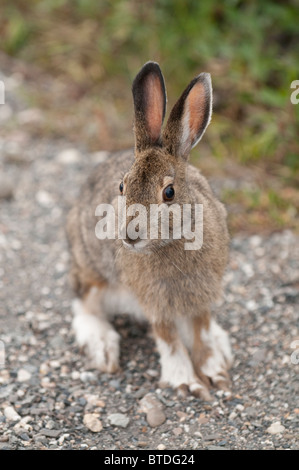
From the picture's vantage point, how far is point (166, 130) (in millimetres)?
4266

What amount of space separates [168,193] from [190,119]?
49 centimetres

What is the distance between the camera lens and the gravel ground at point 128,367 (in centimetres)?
446

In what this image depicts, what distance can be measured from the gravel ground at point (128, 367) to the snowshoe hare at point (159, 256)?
17 centimetres

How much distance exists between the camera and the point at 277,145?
7383 mm

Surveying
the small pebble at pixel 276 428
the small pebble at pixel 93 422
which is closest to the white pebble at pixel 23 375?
the small pebble at pixel 93 422

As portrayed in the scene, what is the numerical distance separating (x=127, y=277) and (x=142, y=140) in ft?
3.31

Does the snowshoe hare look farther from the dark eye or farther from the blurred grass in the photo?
the blurred grass

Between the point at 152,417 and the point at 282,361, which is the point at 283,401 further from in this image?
the point at 152,417

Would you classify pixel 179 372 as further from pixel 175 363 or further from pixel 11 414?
pixel 11 414

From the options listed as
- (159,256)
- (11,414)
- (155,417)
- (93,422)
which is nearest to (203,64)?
(159,256)

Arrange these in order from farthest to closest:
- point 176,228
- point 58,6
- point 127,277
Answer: point 58,6
point 127,277
point 176,228

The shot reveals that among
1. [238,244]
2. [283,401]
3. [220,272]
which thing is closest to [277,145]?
[238,244]

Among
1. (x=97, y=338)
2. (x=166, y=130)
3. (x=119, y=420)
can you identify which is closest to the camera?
(x=166, y=130)

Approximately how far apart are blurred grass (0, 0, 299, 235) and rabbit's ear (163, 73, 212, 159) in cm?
242
